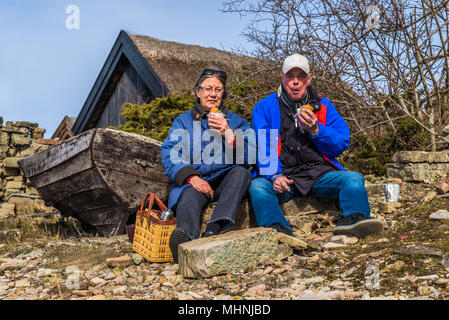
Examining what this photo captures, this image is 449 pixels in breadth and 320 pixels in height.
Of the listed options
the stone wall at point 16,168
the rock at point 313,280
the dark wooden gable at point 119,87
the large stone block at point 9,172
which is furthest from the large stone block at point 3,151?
the rock at point 313,280

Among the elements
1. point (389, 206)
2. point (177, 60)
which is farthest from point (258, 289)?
point (177, 60)

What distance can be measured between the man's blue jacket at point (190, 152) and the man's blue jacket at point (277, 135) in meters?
0.16

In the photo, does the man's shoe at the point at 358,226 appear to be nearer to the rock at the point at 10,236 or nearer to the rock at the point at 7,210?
the rock at the point at 10,236

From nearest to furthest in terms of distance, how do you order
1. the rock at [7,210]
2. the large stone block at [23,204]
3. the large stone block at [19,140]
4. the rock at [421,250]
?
the rock at [421,250] → the rock at [7,210] → the large stone block at [23,204] → the large stone block at [19,140]

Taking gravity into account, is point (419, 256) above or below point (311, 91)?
below

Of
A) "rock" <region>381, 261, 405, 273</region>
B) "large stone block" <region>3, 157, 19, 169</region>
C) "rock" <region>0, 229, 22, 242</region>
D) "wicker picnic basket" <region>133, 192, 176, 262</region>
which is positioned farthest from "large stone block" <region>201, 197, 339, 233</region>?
"large stone block" <region>3, 157, 19, 169</region>

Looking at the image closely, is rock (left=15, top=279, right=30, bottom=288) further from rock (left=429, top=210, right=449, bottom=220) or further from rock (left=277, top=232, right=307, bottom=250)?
rock (left=429, top=210, right=449, bottom=220)

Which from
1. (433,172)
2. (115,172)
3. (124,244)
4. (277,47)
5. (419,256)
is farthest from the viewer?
(277,47)

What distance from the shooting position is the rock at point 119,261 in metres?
3.71

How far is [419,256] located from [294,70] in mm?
1938

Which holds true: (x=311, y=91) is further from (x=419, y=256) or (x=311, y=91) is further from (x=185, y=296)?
(x=185, y=296)
